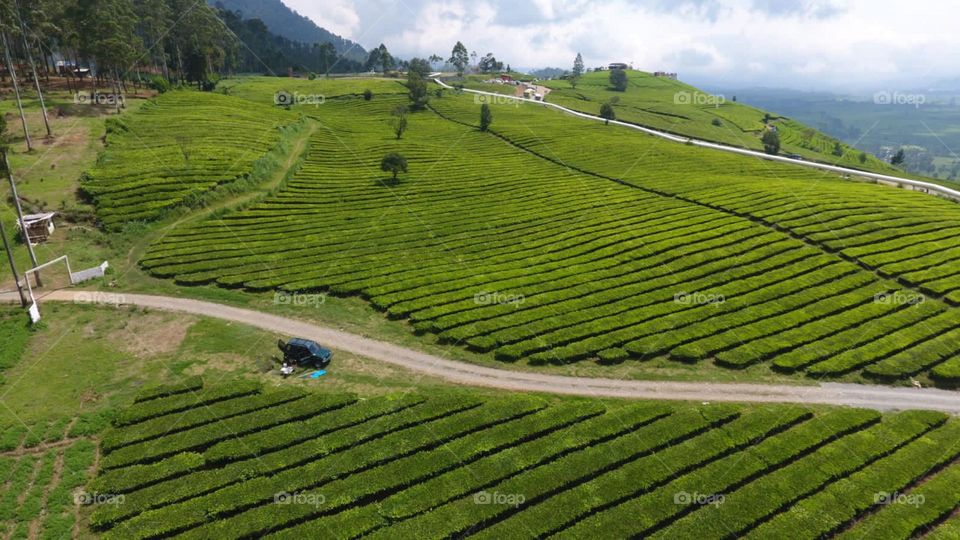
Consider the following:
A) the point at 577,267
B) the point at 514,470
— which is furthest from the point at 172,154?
the point at 514,470

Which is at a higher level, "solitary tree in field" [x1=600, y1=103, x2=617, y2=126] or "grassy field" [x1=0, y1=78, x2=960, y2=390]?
"solitary tree in field" [x1=600, y1=103, x2=617, y2=126]

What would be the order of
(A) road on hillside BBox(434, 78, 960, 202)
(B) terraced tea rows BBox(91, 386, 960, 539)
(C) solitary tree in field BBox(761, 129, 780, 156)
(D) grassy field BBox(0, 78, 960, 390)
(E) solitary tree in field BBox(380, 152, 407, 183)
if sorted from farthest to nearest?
1. (C) solitary tree in field BBox(761, 129, 780, 156)
2. (A) road on hillside BBox(434, 78, 960, 202)
3. (E) solitary tree in field BBox(380, 152, 407, 183)
4. (D) grassy field BBox(0, 78, 960, 390)
5. (B) terraced tea rows BBox(91, 386, 960, 539)

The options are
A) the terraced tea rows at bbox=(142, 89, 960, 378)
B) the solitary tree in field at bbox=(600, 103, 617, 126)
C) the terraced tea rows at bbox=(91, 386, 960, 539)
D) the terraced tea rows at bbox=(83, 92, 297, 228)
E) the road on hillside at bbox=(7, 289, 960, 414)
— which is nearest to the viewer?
the terraced tea rows at bbox=(91, 386, 960, 539)

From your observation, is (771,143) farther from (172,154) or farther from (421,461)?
(421,461)

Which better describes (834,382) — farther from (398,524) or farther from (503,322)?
(398,524)

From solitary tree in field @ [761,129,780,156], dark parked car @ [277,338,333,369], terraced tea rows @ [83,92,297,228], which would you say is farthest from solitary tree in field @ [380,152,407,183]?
solitary tree in field @ [761,129,780,156]

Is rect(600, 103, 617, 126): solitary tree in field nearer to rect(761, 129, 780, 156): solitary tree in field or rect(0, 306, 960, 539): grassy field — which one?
rect(761, 129, 780, 156): solitary tree in field

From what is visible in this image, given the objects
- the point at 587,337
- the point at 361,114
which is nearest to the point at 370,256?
the point at 587,337
